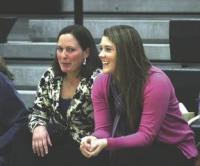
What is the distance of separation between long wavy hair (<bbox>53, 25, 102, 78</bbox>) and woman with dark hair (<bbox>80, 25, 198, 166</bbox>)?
305 millimetres

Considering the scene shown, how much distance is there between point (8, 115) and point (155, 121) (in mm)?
876

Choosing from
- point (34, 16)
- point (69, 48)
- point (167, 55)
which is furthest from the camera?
point (34, 16)

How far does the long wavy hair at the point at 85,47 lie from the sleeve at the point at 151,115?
513 millimetres

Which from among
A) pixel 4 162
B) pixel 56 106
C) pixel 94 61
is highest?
pixel 94 61

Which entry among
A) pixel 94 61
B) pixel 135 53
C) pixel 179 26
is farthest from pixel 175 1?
pixel 135 53

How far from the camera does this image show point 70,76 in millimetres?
3471

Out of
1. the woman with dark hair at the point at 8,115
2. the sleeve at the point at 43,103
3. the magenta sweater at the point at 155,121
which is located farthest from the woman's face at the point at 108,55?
the woman with dark hair at the point at 8,115

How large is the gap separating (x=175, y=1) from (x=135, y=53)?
2407 mm

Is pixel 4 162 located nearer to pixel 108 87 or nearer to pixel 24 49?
pixel 108 87

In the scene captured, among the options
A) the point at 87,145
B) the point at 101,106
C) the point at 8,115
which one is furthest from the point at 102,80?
the point at 8,115

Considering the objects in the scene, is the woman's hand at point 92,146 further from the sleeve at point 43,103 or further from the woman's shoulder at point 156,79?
the sleeve at point 43,103

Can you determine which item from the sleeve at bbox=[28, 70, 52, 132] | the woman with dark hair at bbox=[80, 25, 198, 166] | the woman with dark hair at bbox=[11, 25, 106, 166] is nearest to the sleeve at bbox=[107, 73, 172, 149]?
the woman with dark hair at bbox=[80, 25, 198, 166]

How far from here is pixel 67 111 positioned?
→ 338 cm

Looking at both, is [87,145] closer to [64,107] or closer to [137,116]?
[137,116]
